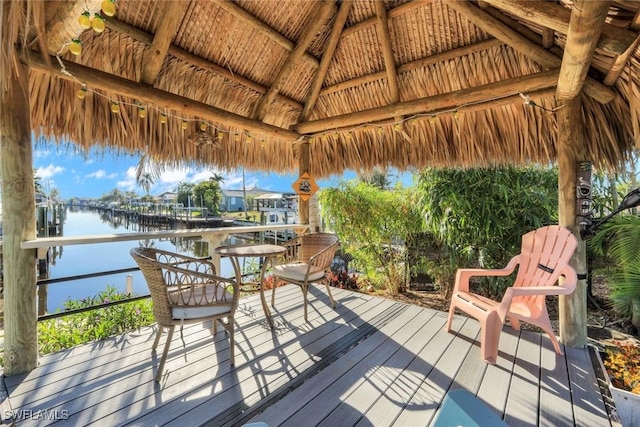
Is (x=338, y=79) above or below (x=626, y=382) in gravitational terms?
above

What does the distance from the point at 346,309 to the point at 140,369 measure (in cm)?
205

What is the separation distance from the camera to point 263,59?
12.3 feet

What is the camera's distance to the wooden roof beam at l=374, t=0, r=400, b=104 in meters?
3.21

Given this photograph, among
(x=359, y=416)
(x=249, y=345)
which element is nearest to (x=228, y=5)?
(x=249, y=345)

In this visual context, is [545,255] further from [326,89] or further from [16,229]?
[16,229]

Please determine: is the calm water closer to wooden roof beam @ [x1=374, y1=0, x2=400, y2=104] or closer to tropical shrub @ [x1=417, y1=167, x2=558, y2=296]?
tropical shrub @ [x1=417, y1=167, x2=558, y2=296]

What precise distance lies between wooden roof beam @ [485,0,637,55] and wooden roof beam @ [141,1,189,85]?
2.53 m

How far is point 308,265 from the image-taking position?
120 inches

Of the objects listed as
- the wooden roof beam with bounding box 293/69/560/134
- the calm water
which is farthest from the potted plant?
the calm water

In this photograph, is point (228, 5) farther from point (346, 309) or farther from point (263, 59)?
point (346, 309)

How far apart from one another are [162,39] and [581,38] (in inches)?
125

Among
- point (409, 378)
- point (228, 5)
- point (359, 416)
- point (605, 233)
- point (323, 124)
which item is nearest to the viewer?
point (359, 416)

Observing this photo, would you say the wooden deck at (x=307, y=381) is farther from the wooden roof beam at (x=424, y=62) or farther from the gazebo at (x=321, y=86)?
the wooden roof beam at (x=424, y=62)

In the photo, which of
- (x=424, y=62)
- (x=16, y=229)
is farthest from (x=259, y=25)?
(x=16, y=229)
